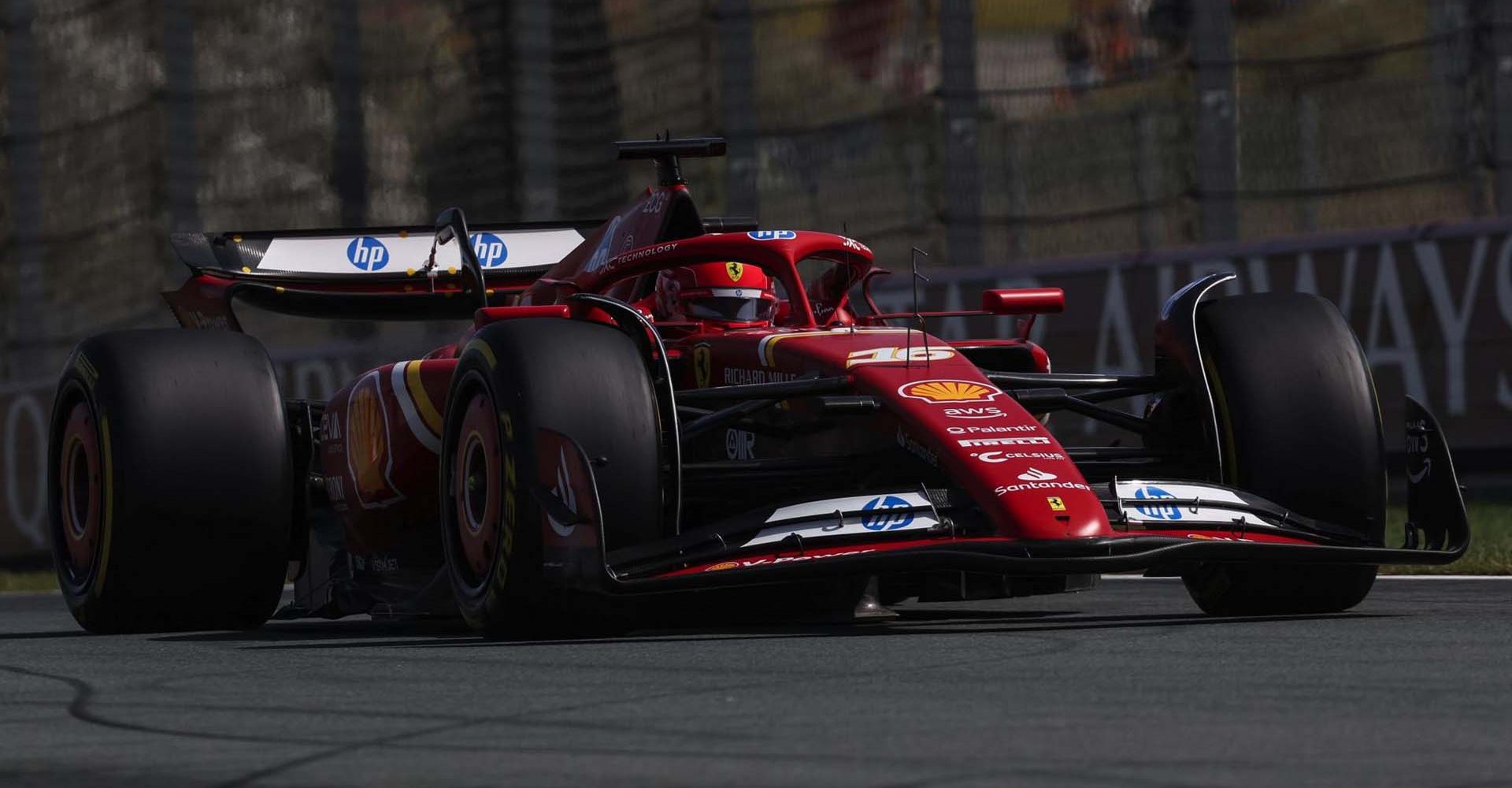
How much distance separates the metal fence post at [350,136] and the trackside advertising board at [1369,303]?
311 cm

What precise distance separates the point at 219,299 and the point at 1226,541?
4.17 metres

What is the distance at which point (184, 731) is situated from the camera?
4457 millimetres

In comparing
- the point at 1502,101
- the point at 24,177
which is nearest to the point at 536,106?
the point at 24,177

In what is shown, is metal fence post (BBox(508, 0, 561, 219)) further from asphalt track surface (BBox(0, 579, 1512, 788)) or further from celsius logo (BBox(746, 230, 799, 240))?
asphalt track surface (BBox(0, 579, 1512, 788))

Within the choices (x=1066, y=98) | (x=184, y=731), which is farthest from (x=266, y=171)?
(x=184, y=731)

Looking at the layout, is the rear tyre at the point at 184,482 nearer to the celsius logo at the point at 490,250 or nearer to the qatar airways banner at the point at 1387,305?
the celsius logo at the point at 490,250

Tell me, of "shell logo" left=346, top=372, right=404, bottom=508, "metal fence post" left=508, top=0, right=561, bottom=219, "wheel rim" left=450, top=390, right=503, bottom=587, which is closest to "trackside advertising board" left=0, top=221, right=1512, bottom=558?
"metal fence post" left=508, top=0, right=561, bottom=219

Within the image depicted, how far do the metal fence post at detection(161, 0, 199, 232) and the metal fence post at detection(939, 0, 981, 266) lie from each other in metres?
4.47

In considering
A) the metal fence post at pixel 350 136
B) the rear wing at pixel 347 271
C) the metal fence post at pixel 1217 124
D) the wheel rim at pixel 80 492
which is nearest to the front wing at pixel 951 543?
the wheel rim at pixel 80 492

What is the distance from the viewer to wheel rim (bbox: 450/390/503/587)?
6.36 m

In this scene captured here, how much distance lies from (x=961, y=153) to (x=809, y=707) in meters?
7.69

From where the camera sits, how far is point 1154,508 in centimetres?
616

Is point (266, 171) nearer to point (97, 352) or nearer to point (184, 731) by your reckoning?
point (97, 352)

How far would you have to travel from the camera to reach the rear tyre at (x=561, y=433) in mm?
6039
